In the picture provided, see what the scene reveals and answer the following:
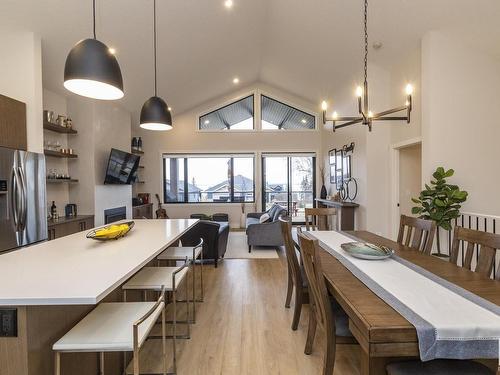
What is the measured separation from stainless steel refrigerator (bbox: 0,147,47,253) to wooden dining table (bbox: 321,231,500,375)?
128 inches

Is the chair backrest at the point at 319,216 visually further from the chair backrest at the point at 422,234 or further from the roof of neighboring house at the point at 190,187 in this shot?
the roof of neighboring house at the point at 190,187

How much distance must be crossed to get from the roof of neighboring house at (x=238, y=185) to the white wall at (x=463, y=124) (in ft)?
17.8

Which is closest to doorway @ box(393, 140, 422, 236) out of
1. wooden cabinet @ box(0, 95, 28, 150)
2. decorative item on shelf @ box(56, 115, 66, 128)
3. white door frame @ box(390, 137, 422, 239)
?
white door frame @ box(390, 137, 422, 239)

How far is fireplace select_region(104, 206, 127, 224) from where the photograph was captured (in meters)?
5.59

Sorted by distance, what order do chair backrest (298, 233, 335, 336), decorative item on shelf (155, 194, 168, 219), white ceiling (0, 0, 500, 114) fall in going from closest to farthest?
chair backrest (298, 233, 335, 336) → white ceiling (0, 0, 500, 114) → decorative item on shelf (155, 194, 168, 219)

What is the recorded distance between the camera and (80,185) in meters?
5.25

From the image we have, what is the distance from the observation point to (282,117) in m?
8.62

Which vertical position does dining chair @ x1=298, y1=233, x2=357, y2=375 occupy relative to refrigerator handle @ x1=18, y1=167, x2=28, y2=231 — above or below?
below

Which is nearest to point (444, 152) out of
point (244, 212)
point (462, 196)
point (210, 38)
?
point (462, 196)

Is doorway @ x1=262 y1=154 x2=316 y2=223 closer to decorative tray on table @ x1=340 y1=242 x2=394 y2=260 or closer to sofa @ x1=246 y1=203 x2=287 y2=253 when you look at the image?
sofa @ x1=246 y1=203 x2=287 y2=253

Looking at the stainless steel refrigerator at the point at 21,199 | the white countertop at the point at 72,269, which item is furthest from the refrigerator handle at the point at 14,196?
the white countertop at the point at 72,269

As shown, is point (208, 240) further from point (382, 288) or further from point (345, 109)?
point (345, 109)

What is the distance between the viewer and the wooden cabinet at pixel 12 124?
9.89 feet

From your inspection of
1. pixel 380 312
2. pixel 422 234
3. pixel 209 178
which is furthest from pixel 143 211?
pixel 380 312
